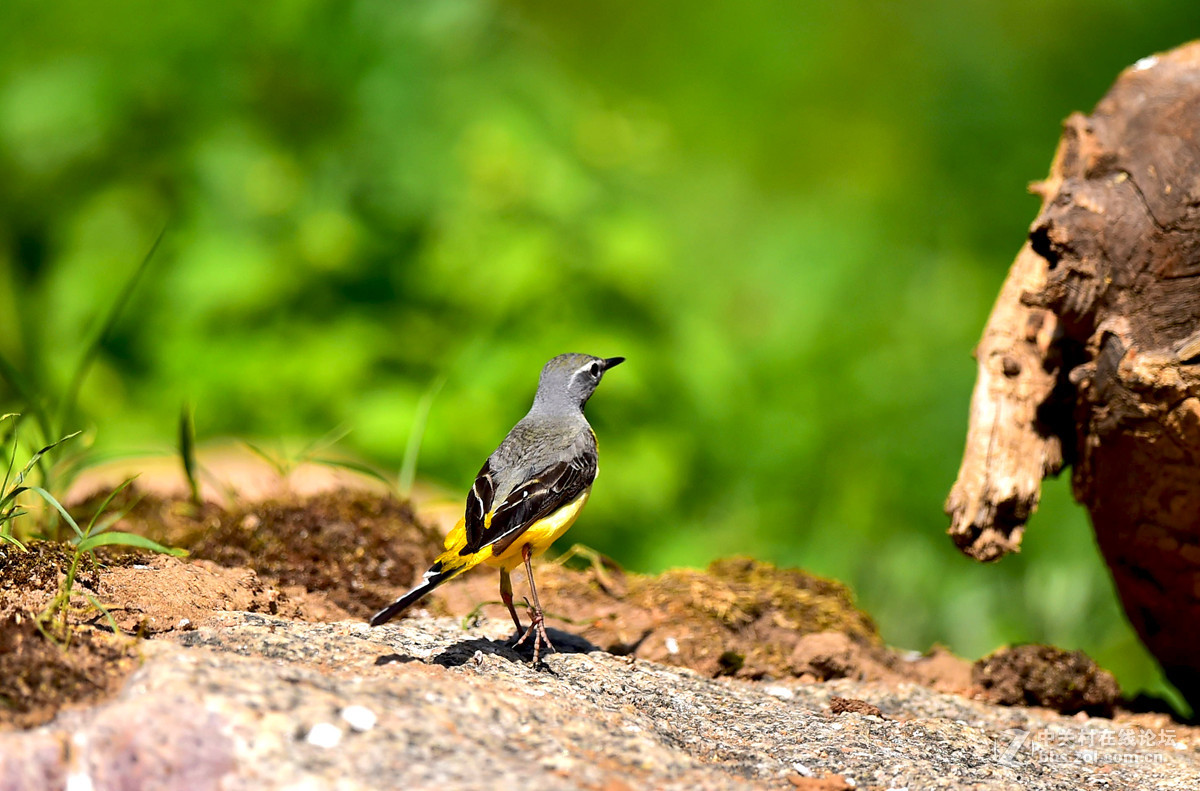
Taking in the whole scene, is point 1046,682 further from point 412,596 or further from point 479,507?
point 412,596

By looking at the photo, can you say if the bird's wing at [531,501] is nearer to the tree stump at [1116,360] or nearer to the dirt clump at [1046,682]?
the tree stump at [1116,360]

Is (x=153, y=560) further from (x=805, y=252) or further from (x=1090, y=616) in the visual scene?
(x=805, y=252)

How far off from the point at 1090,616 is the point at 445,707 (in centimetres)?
471

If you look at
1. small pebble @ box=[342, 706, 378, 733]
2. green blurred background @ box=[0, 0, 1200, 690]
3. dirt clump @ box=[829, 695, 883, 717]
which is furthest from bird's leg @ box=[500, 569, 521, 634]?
green blurred background @ box=[0, 0, 1200, 690]

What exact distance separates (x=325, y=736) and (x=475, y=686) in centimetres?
61

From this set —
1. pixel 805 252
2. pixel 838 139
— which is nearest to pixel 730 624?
pixel 805 252

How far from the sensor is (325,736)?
2553mm

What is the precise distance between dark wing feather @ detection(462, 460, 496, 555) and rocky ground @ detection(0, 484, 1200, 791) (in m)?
0.35

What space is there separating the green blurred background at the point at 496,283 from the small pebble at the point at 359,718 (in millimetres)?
4294

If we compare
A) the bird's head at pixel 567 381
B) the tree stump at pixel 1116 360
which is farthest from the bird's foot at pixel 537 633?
the tree stump at pixel 1116 360

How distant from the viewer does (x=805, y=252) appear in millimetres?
10734

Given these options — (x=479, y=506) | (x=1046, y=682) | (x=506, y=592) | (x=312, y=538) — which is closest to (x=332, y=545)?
(x=312, y=538)

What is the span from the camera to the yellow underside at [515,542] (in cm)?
357

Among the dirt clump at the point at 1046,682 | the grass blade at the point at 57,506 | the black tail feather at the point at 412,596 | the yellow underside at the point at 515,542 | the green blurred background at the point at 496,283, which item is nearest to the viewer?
the grass blade at the point at 57,506
